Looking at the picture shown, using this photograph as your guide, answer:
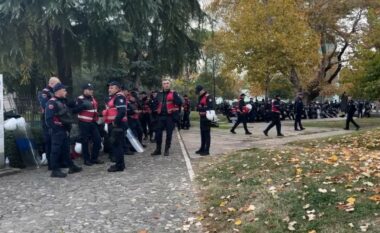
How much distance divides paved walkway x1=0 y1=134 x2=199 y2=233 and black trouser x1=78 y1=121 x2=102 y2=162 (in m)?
0.69

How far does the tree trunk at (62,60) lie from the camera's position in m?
14.9

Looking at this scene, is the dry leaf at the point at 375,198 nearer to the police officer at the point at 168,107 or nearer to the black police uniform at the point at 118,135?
the black police uniform at the point at 118,135

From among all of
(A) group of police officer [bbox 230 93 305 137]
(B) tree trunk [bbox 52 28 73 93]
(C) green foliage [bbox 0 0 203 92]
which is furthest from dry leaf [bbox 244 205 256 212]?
(A) group of police officer [bbox 230 93 305 137]

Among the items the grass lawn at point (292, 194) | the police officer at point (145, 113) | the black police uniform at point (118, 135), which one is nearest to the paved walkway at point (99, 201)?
the black police uniform at point (118, 135)

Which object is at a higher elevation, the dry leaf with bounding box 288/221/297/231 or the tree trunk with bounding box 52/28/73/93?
the tree trunk with bounding box 52/28/73/93

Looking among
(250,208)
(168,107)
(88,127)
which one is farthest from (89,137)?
(250,208)

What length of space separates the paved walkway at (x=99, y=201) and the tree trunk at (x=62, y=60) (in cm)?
567

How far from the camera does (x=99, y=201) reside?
282 inches

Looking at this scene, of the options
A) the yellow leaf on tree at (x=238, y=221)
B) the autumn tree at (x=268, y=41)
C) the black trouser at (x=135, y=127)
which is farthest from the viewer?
the autumn tree at (x=268, y=41)

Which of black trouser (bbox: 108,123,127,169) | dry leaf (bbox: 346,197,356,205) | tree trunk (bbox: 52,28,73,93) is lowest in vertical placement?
dry leaf (bbox: 346,197,356,205)

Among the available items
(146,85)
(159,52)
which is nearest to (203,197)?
(159,52)

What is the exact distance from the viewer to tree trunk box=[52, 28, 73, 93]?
48.9 feet

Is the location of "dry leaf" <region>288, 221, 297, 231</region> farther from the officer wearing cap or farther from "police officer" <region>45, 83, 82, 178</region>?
the officer wearing cap

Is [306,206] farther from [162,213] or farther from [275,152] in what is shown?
[275,152]
